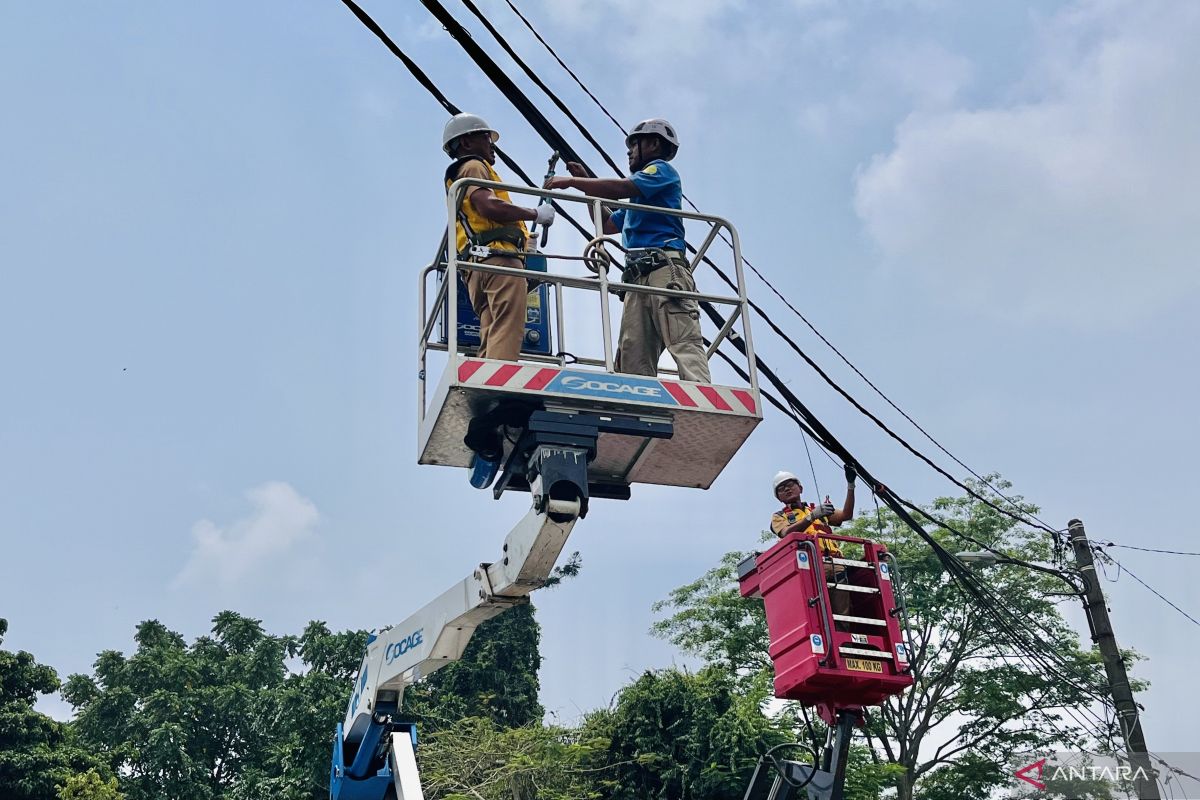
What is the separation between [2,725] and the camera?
2406 centimetres

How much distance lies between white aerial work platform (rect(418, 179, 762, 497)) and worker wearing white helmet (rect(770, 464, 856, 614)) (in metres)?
0.92

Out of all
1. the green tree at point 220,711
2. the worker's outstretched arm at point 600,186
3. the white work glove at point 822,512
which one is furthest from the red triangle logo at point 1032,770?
the worker's outstretched arm at point 600,186

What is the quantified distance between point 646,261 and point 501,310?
3.64 feet

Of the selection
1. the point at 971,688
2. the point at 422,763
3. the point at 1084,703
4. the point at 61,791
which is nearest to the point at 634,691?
the point at 422,763

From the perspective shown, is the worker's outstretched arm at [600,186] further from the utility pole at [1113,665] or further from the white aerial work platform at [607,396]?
the utility pole at [1113,665]

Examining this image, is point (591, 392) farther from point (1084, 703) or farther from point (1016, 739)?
point (1016, 739)

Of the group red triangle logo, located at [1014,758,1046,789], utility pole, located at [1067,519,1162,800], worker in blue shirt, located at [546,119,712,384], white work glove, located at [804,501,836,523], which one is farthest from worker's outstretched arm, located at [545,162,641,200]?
red triangle logo, located at [1014,758,1046,789]

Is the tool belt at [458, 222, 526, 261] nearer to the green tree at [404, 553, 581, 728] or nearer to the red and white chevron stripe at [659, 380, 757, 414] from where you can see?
the red and white chevron stripe at [659, 380, 757, 414]

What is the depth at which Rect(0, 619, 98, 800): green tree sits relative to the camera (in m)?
23.7

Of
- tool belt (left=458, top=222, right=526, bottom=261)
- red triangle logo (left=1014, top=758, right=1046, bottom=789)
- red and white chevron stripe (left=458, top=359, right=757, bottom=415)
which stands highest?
red triangle logo (left=1014, top=758, right=1046, bottom=789)

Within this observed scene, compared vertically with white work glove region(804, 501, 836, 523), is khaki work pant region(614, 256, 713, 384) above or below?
above

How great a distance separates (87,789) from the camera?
78.4 feet

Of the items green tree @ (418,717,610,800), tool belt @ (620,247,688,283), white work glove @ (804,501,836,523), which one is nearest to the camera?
tool belt @ (620,247,688,283)

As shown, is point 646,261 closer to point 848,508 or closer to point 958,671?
point 848,508
